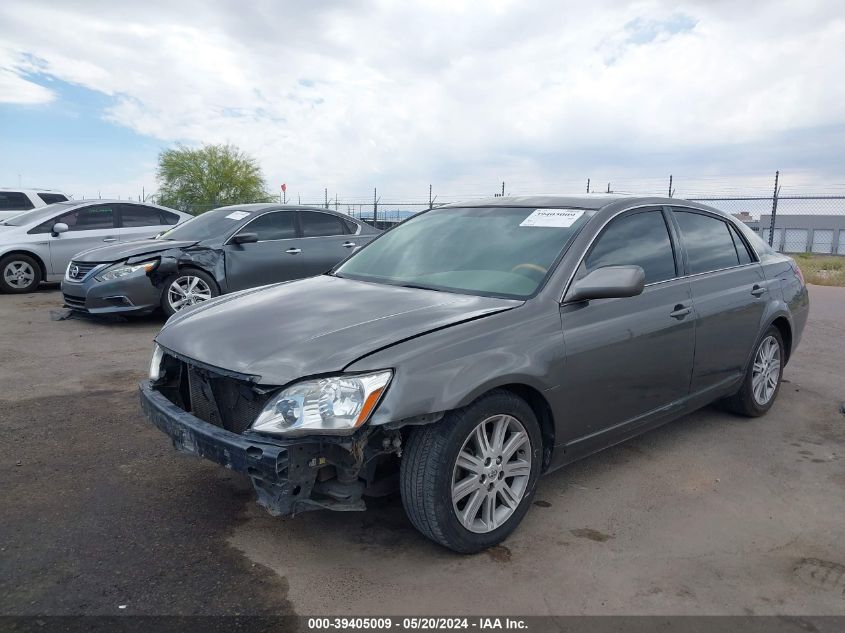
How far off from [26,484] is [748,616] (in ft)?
11.8

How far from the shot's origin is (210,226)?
891 centimetres

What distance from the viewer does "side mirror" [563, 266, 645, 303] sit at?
3.41 m

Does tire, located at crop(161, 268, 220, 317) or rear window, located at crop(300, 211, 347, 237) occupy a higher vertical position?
rear window, located at crop(300, 211, 347, 237)

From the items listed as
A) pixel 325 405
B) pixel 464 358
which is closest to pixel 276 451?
pixel 325 405

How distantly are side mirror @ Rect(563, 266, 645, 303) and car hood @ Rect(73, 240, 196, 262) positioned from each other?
609 centimetres

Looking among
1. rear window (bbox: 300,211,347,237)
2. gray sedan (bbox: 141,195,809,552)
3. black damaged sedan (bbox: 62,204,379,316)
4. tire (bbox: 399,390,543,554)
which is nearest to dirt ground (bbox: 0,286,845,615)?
tire (bbox: 399,390,543,554)

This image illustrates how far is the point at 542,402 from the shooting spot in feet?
11.0

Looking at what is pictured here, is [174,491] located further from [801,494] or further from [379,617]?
[801,494]

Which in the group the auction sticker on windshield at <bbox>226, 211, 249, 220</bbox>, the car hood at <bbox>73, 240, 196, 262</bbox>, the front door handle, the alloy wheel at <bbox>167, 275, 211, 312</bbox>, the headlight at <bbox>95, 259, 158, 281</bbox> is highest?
the auction sticker on windshield at <bbox>226, 211, 249, 220</bbox>

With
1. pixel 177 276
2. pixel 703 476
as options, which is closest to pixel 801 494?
pixel 703 476

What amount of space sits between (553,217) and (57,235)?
9.71 meters

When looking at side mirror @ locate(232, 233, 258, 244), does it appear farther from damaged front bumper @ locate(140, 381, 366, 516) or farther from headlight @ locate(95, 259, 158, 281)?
damaged front bumper @ locate(140, 381, 366, 516)

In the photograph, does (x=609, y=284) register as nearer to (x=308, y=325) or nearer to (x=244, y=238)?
(x=308, y=325)

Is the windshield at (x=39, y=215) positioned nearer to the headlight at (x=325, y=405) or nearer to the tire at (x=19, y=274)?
the tire at (x=19, y=274)
